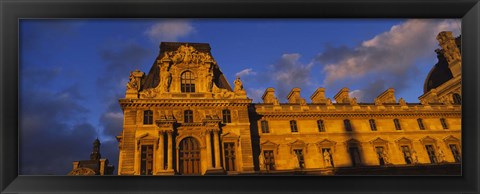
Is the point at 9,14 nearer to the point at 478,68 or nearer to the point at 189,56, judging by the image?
the point at 478,68

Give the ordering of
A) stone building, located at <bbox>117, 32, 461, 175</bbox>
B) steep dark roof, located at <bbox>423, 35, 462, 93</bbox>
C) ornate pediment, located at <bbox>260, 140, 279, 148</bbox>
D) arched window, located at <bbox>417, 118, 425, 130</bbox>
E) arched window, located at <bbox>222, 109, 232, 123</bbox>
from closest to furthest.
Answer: stone building, located at <bbox>117, 32, 461, 175</bbox> → arched window, located at <bbox>222, 109, 232, 123</bbox> → ornate pediment, located at <bbox>260, 140, 279, 148</bbox> → arched window, located at <bbox>417, 118, 425, 130</bbox> → steep dark roof, located at <bbox>423, 35, 462, 93</bbox>

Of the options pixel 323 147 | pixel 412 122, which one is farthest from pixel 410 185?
pixel 412 122

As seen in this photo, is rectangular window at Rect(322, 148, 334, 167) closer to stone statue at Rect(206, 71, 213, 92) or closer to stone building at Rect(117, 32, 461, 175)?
stone building at Rect(117, 32, 461, 175)

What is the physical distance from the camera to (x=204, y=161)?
74.1ft

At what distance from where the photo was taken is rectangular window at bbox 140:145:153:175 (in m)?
22.4

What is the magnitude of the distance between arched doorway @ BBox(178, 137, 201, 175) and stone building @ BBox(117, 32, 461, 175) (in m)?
0.07

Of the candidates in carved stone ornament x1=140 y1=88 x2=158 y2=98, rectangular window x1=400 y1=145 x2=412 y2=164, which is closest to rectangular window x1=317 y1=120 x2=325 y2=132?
rectangular window x1=400 y1=145 x2=412 y2=164

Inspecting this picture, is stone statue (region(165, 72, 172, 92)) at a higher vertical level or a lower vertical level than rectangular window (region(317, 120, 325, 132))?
higher

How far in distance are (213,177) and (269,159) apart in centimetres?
1848

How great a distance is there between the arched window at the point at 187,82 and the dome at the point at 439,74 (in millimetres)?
24671

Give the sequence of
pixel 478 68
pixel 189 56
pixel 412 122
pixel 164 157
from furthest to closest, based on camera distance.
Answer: pixel 412 122
pixel 189 56
pixel 164 157
pixel 478 68

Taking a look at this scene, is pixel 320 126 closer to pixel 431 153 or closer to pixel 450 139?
pixel 431 153

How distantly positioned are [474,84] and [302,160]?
19.0m

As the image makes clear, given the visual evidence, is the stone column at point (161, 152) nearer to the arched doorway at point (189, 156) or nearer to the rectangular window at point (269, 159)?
the arched doorway at point (189, 156)
